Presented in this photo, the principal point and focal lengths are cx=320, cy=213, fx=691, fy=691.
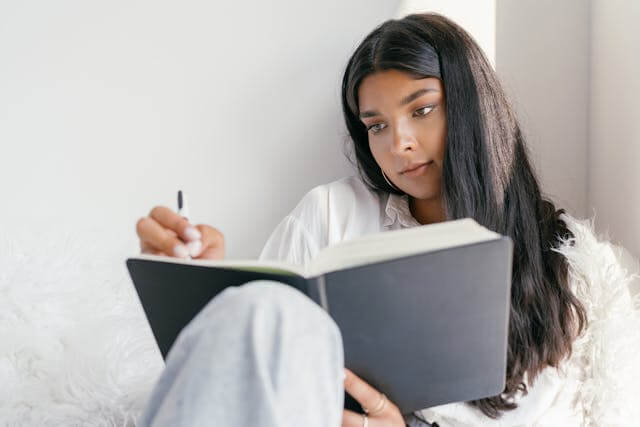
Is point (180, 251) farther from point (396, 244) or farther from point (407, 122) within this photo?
point (407, 122)

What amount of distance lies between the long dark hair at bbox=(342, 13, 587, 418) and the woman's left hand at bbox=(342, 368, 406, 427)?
1.11 ft

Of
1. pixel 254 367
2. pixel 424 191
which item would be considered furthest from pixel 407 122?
pixel 254 367

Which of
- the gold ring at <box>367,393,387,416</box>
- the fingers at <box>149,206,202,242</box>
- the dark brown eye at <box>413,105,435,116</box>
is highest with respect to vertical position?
the dark brown eye at <box>413,105,435,116</box>

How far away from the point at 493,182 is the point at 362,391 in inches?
23.0

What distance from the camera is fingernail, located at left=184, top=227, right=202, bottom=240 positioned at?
985 mm

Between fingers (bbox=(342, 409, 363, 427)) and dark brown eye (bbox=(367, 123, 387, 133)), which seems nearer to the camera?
fingers (bbox=(342, 409, 363, 427))

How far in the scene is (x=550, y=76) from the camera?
1.64m

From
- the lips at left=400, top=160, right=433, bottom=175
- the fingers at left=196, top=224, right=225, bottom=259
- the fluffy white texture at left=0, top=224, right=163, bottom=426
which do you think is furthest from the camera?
the lips at left=400, top=160, right=433, bottom=175

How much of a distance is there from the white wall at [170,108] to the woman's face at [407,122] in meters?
0.35

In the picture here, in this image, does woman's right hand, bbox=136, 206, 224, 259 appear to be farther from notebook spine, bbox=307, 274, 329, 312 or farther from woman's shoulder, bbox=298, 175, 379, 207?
woman's shoulder, bbox=298, 175, 379, 207

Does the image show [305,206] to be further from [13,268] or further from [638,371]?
[638,371]

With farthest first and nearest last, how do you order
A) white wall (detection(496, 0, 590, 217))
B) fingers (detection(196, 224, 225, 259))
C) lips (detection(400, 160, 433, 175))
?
white wall (detection(496, 0, 590, 217))
lips (detection(400, 160, 433, 175))
fingers (detection(196, 224, 225, 259))

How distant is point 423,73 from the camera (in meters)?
1.29

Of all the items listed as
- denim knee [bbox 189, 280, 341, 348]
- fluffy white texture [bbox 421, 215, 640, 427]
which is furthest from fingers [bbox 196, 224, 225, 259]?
fluffy white texture [bbox 421, 215, 640, 427]
